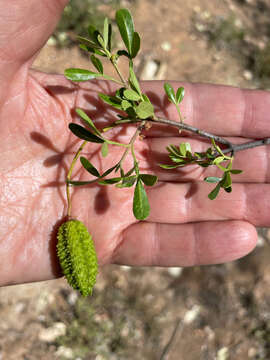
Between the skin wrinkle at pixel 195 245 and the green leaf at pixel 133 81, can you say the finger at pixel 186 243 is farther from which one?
the green leaf at pixel 133 81

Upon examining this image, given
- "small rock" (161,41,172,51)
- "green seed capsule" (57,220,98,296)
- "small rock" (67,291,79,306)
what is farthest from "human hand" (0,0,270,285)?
"small rock" (161,41,172,51)

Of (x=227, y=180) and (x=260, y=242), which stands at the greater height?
(x=227, y=180)

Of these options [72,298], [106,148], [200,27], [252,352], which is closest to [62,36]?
[200,27]

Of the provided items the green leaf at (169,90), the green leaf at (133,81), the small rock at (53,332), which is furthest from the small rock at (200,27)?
the small rock at (53,332)

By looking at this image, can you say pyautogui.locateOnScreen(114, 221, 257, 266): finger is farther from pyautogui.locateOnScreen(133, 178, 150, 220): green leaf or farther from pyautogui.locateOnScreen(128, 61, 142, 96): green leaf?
pyautogui.locateOnScreen(128, 61, 142, 96): green leaf

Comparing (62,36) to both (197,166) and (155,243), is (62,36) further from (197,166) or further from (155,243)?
(155,243)

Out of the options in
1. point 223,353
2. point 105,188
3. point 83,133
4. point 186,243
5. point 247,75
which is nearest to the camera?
point 83,133
